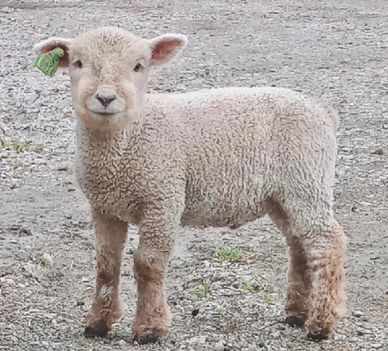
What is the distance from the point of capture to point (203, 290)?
7.07 metres

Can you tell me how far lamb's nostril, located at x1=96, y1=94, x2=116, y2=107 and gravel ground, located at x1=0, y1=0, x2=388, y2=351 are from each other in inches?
59.1

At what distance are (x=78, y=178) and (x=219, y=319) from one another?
1.30 meters

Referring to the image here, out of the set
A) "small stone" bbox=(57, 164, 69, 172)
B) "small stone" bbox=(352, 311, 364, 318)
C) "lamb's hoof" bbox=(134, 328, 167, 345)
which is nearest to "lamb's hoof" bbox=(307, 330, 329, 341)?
"small stone" bbox=(352, 311, 364, 318)

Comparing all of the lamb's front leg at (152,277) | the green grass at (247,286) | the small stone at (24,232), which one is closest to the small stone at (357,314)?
the green grass at (247,286)

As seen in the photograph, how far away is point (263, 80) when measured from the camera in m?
14.5

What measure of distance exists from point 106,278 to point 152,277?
0.37 metres

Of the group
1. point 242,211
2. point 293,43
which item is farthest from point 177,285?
point 293,43

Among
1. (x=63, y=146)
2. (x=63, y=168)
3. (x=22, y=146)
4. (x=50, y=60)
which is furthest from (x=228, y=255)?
(x=22, y=146)

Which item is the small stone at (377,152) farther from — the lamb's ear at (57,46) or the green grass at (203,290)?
the lamb's ear at (57,46)

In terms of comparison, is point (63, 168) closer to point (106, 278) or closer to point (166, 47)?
point (106, 278)

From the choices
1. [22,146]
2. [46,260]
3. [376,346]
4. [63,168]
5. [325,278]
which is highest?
[22,146]

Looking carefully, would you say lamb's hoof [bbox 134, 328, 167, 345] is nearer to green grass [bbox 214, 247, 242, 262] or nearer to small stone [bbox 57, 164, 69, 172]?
green grass [bbox 214, 247, 242, 262]

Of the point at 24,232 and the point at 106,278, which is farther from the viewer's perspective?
the point at 24,232

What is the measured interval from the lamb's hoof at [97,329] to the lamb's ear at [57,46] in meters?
1.53
